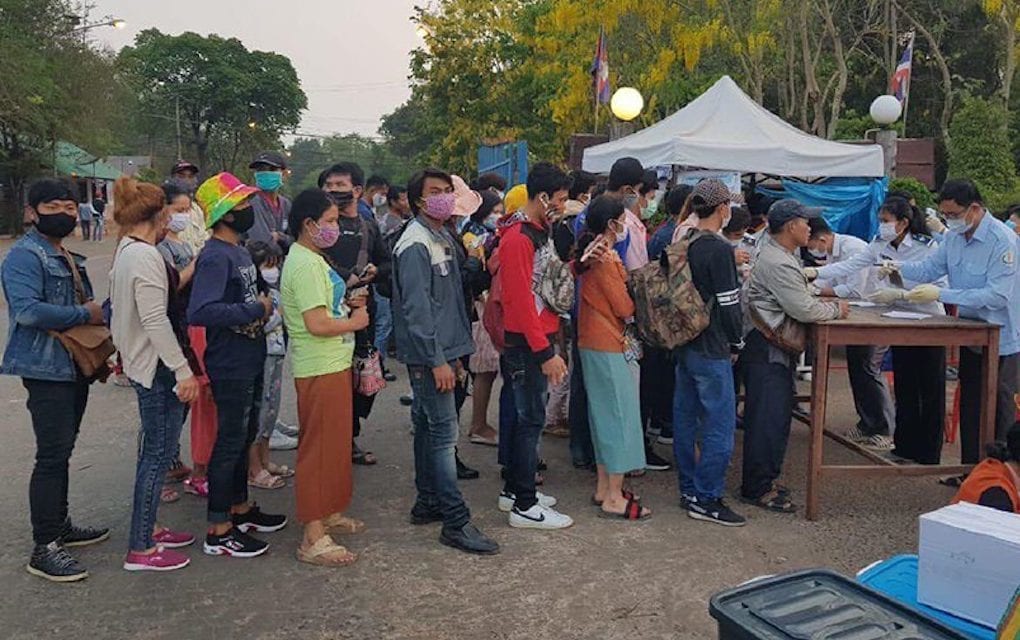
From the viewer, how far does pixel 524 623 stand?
11.3 ft

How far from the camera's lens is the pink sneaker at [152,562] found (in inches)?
152

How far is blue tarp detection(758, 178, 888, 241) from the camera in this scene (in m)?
11.0

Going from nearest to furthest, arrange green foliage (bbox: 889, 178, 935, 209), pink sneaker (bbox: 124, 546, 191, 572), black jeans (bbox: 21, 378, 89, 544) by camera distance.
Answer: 1. black jeans (bbox: 21, 378, 89, 544)
2. pink sneaker (bbox: 124, 546, 191, 572)
3. green foliage (bbox: 889, 178, 935, 209)

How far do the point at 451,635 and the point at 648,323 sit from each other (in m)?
2.05

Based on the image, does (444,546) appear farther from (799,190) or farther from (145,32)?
(145,32)

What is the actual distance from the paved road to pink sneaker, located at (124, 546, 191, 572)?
4 cm

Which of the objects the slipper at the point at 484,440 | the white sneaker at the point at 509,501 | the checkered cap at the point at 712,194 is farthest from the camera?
the slipper at the point at 484,440

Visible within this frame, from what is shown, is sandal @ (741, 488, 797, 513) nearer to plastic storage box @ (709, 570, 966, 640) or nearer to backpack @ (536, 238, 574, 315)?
backpack @ (536, 238, 574, 315)

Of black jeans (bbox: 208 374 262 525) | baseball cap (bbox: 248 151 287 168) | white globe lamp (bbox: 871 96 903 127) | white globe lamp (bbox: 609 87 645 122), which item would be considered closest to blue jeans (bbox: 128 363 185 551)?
black jeans (bbox: 208 374 262 525)

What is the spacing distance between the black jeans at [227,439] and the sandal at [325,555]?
0.46 m

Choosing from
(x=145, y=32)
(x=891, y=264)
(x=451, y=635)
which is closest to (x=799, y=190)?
(x=891, y=264)

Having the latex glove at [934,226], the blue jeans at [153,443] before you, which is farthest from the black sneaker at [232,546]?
the latex glove at [934,226]

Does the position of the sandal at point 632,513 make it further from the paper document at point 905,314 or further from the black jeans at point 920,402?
the black jeans at point 920,402

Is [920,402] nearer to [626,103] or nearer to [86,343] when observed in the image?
[86,343]
